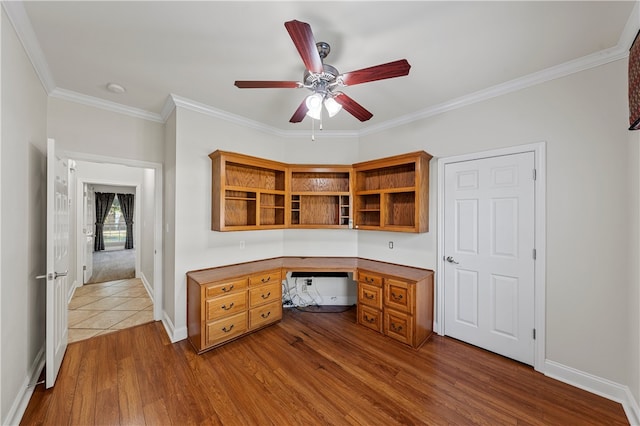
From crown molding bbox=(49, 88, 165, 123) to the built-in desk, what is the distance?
2049 mm

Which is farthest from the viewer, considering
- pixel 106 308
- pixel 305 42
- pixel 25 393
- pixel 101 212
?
pixel 101 212

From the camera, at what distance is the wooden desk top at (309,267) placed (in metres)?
2.85

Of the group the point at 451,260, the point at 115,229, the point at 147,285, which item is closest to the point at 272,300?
the point at 451,260

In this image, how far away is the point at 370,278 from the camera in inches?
122

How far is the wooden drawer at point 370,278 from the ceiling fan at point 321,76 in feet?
6.00

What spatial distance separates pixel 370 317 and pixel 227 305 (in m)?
1.68

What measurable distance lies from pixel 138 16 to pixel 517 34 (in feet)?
8.56

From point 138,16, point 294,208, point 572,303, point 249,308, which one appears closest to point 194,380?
point 249,308

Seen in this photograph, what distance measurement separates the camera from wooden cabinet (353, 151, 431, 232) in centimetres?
298

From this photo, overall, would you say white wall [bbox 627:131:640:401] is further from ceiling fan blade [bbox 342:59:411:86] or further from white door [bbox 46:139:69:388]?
white door [bbox 46:139:69:388]

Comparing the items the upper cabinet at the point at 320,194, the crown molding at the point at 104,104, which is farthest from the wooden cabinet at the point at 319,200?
the crown molding at the point at 104,104

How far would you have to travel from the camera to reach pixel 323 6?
61.6 inches

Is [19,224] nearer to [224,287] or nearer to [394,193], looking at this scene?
[224,287]

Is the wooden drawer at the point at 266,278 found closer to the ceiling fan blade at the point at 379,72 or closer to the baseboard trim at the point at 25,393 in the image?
the baseboard trim at the point at 25,393
